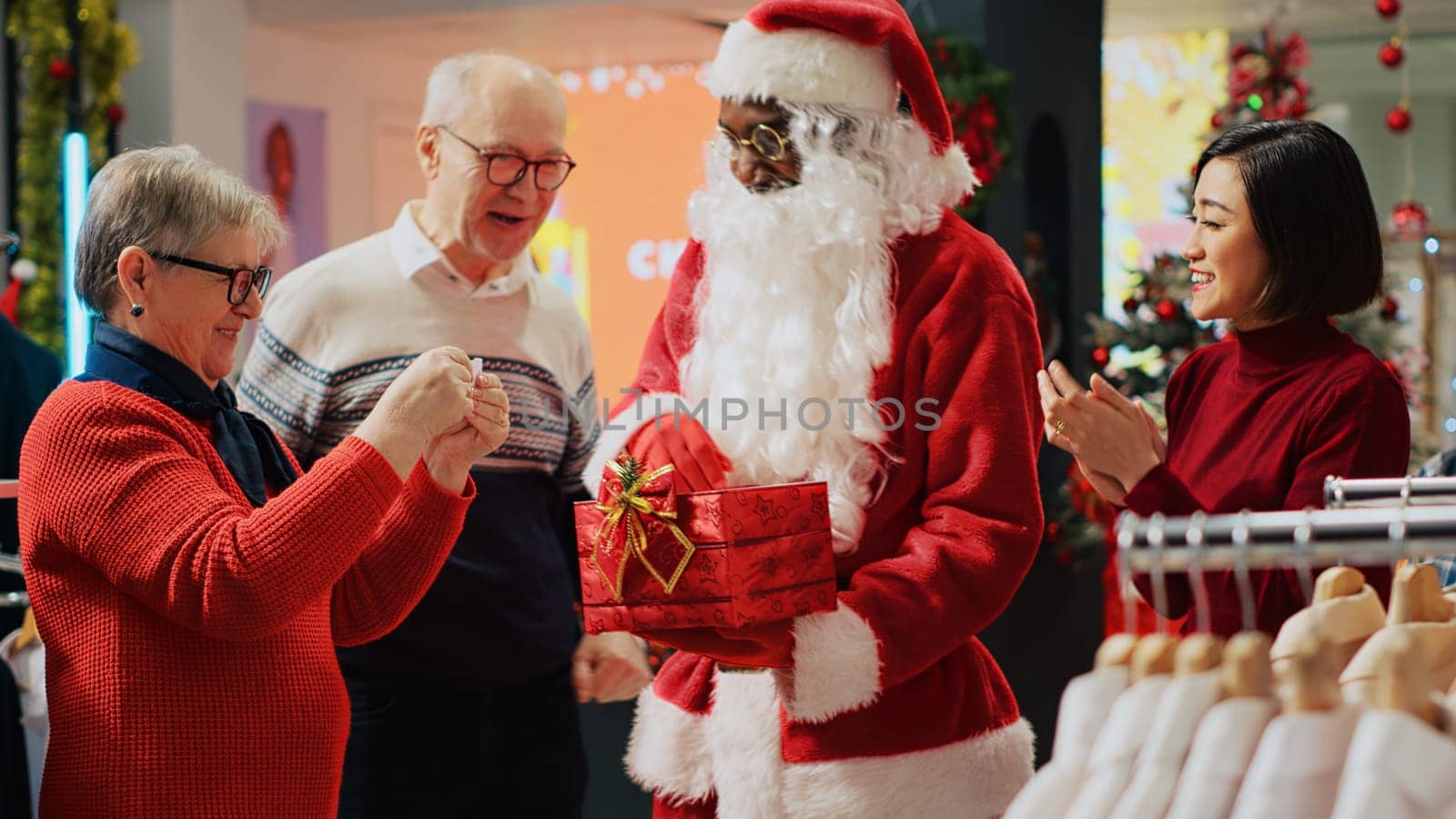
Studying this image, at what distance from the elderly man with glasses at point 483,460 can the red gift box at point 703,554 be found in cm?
56

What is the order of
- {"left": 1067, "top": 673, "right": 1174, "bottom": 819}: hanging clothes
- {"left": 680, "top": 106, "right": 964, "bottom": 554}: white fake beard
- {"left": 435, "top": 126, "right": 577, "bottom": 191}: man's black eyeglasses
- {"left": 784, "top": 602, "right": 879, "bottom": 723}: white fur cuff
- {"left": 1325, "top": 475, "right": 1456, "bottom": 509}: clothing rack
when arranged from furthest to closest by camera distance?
{"left": 435, "top": 126, "right": 577, "bottom": 191}: man's black eyeglasses
{"left": 680, "top": 106, "right": 964, "bottom": 554}: white fake beard
{"left": 784, "top": 602, "right": 879, "bottom": 723}: white fur cuff
{"left": 1325, "top": 475, "right": 1456, "bottom": 509}: clothing rack
{"left": 1067, "top": 673, "right": 1174, "bottom": 819}: hanging clothes

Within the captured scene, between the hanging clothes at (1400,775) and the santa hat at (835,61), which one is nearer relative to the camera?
the hanging clothes at (1400,775)

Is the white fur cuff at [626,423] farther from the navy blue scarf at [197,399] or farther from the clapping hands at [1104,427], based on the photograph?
the clapping hands at [1104,427]

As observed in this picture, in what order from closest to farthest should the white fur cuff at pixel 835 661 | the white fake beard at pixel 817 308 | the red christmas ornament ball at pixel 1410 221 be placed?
the white fur cuff at pixel 835 661
the white fake beard at pixel 817 308
the red christmas ornament ball at pixel 1410 221

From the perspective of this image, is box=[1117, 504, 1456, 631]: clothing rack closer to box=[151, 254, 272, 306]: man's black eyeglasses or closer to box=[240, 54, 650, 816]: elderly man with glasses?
box=[151, 254, 272, 306]: man's black eyeglasses

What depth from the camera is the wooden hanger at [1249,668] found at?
1.25 meters

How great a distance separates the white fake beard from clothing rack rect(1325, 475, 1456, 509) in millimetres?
596

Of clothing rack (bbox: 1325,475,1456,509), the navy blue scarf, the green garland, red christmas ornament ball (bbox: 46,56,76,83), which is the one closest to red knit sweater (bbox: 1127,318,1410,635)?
clothing rack (bbox: 1325,475,1456,509)

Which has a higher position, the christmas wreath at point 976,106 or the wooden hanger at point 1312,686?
the christmas wreath at point 976,106

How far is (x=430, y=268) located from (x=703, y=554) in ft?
3.06

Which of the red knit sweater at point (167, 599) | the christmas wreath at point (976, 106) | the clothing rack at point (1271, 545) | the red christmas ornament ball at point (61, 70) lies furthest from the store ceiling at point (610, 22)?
the clothing rack at point (1271, 545)

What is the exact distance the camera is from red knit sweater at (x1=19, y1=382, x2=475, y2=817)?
1.65 m

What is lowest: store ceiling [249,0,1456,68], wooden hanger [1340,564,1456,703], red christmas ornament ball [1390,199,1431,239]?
wooden hanger [1340,564,1456,703]

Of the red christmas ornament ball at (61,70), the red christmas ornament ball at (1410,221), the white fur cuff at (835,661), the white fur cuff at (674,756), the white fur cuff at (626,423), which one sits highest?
the red christmas ornament ball at (61,70)
